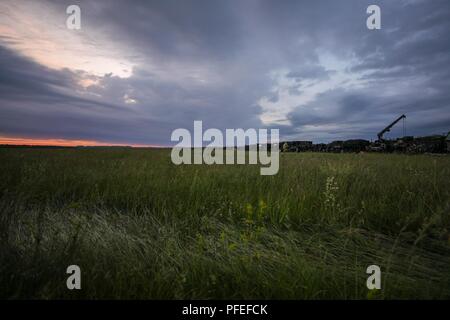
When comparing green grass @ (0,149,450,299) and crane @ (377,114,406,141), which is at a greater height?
crane @ (377,114,406,141)

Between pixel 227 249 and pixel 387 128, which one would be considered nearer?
pixel 227 249

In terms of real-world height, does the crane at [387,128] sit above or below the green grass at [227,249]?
above

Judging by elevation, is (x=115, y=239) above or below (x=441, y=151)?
below

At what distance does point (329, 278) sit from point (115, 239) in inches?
81.5

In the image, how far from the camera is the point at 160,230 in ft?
8.76

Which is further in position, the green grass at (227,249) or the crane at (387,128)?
the crane at (387,128)

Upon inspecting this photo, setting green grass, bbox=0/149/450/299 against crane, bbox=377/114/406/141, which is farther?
crane, bbox=377/114/406/141
